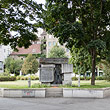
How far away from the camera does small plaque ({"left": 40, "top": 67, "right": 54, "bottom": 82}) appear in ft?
59.0

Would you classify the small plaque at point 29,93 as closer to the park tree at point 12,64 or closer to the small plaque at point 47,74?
the small plaque at point 47,74

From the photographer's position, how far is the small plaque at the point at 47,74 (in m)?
18.0

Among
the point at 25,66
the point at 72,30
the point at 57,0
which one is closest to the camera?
the point at 72,30

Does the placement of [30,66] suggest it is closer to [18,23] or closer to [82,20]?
[82,20]

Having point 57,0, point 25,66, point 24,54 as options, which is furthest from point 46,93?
point 24,54

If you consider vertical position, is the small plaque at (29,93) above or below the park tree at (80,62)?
below

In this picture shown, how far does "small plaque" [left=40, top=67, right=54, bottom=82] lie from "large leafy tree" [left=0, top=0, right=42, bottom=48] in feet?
28.3

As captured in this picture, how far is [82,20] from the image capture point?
64.1 feet

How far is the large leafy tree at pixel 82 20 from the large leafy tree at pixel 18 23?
7105mm

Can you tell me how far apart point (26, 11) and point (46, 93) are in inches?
274

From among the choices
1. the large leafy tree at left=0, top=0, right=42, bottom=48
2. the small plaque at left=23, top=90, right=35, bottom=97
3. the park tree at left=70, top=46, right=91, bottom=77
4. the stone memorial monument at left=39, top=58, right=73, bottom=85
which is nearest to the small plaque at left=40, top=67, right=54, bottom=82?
the stone memorial monument at left=39, top=58, right=73, bottom=85

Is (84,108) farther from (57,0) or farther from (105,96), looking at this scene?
(57,0)

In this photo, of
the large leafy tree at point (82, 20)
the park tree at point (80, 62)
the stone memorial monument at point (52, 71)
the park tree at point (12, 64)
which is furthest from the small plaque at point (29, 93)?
the park tree at point (12, 64)

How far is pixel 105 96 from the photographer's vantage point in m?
14.4
